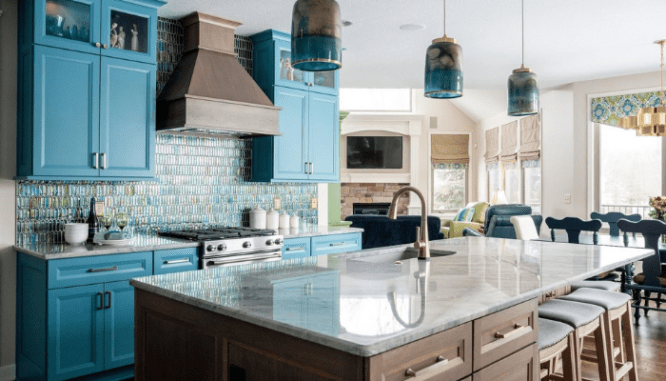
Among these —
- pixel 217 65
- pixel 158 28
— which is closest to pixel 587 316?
pixel 217 65

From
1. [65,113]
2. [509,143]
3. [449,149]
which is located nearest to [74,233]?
[65,113]

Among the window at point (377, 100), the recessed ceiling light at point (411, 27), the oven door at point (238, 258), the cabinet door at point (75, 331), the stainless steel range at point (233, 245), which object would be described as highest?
the window at point (377, 100)

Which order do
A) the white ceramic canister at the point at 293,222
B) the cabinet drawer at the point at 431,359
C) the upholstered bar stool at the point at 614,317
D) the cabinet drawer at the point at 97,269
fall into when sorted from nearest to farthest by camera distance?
the cabinet drawer at the point at 431,359
the upholstered bar stool at the point at 614,317
the cabinet drawer at the point at 97,269
the white ceramic canister at the point at 293,222

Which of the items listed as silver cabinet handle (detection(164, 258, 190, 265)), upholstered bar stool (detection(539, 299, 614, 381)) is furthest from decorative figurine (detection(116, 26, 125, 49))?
upholstered bar stool (detection(539, 299, 614, 381))

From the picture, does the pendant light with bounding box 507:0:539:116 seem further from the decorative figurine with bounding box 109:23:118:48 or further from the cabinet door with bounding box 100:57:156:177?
the decorative figurine with bounding box 109:23:118:48

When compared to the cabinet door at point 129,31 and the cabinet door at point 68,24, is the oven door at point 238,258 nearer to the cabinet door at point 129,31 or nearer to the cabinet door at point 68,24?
the cabinet door at point 129,31

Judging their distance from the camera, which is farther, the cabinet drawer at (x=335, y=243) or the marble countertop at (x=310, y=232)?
the cabinet drawer at (x=335, y=243)

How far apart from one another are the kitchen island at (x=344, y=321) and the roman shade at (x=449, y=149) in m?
9.86

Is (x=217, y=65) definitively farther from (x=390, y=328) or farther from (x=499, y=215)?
(x=499, y=215)

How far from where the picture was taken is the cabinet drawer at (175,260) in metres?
3.52

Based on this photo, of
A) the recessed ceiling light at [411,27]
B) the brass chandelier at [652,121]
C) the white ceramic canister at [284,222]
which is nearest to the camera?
the recessed ceiling light at [411,27]

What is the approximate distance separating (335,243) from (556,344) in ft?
8.66

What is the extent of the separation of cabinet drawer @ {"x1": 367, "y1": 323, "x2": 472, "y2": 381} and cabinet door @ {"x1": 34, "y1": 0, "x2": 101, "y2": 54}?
10.0ft

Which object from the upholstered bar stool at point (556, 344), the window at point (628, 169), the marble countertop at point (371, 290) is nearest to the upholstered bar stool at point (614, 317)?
the marble countertop at point (371, 290)
